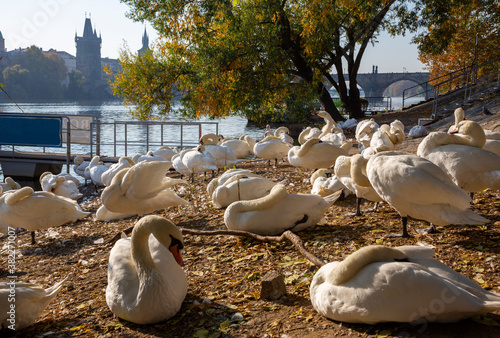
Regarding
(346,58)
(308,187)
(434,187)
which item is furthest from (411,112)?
(434,187)

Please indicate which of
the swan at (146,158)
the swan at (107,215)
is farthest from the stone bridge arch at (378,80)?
the swan at (107,215)

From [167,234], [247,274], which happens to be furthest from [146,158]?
[167,234]

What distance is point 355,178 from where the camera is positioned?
6156 mm

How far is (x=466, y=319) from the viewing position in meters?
3.21

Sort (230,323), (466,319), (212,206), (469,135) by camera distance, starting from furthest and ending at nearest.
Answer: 1. (212,206)
2. (469,135)
3. (230,323)
4. (466,319)

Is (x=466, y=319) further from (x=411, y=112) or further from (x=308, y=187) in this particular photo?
(x=411, y=112)

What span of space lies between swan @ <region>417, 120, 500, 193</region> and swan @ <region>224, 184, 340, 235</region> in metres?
1.65

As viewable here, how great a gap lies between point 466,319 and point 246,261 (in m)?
2.63

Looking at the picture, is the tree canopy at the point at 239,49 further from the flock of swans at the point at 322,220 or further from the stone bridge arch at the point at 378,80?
the stone bridge arch at the point at 378,80

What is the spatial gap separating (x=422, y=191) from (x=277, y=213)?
1.83 m

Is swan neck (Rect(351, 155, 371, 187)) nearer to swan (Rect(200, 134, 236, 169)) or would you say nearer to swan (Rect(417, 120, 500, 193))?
swan (Rect(417, 120, 500, 193))

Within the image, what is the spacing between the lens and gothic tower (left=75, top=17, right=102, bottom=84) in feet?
219

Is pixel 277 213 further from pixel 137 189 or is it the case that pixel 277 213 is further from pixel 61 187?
pixel 61 187

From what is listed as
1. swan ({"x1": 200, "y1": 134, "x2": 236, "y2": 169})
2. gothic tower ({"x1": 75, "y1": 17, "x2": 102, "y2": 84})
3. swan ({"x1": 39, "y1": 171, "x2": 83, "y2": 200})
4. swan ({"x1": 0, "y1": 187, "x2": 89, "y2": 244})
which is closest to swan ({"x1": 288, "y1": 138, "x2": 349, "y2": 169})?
swan ({"x1": 200, "y1": 134, "x2": 236, "y2": 169})
